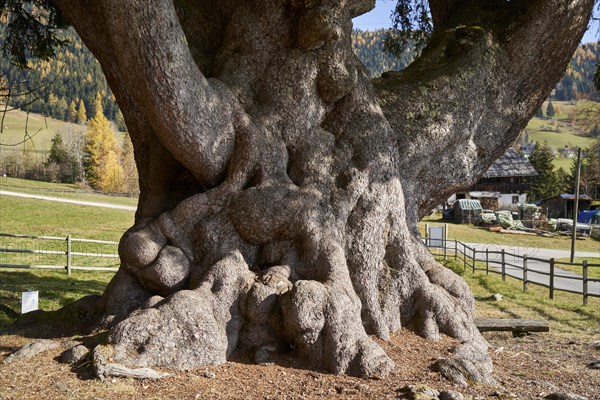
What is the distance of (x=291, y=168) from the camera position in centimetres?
618

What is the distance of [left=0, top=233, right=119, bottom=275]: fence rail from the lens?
15781mm

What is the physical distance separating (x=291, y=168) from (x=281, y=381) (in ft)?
7.96

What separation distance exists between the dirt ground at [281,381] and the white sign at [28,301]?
1.67 meters

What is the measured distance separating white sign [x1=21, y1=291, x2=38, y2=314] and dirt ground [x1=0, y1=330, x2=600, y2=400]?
1665 millimetres

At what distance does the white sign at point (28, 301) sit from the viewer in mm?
7035

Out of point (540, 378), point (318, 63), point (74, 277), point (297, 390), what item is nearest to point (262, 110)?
point (318, 63)

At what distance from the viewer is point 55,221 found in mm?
27656

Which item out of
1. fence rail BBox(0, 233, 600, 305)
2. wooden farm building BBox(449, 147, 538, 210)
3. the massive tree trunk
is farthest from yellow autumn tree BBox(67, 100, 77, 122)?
the massive tree trunk

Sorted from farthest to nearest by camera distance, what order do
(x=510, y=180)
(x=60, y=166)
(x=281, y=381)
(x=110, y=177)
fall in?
(x=60, y=166) → (x=110, y=177) → (x=510, y=180) → (x=281, y=381)

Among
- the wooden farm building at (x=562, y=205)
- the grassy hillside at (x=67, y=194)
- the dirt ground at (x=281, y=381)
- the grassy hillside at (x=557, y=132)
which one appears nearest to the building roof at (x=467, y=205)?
the wooden farm building at (x=562, y=205)

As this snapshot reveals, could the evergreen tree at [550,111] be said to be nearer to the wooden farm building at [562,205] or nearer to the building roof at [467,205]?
the wooden farm building at [562,205]

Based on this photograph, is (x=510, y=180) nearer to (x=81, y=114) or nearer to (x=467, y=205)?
(x=467, y=205)

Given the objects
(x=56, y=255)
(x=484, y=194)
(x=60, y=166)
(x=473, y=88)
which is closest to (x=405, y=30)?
(x=473, y=88)

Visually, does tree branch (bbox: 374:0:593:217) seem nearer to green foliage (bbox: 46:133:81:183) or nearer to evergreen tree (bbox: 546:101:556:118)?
green foliage (bbox: 46:133:81:183)
